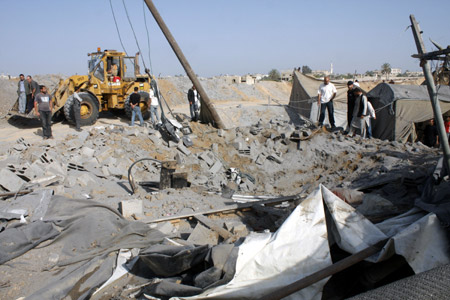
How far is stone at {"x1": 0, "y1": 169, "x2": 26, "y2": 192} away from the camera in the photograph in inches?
253

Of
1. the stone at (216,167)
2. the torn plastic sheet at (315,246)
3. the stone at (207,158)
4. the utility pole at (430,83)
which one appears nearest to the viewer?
the torn plastic sheet at (315,246)

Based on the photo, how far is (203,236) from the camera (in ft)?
17.3

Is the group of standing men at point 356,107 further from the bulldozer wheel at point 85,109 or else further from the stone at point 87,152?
the bulldozer wheel at point 85,109

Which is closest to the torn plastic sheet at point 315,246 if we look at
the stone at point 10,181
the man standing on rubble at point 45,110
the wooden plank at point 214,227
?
the wooden plank at point 214,227

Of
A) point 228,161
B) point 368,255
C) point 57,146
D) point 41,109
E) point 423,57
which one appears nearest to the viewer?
point 368,255

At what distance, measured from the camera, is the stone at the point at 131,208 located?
6.14 meters

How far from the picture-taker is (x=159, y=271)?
12.5 feet

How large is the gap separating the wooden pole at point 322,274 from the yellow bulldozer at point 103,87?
36.1 ft

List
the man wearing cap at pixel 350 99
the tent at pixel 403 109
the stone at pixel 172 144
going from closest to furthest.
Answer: the man wearing cap at pixel 350 99 < the stone at pixel 172 144 < the tent at pixel 403 109

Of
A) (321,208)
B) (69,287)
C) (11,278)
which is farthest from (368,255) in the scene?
(11,278)

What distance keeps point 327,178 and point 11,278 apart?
713 cm

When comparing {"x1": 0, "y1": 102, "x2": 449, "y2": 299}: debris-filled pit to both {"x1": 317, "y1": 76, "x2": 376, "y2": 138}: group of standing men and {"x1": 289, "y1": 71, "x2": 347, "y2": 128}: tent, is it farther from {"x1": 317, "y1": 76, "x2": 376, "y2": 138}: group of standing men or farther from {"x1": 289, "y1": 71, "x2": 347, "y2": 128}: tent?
{"x1": 289, "y1": 71, "x2": 347, "y2": 128}: tent

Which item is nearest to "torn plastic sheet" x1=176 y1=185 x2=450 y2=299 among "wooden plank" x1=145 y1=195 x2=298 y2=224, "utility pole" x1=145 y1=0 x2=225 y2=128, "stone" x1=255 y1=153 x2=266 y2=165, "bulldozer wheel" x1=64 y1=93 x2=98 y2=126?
"wooden plank" x1=145 y1=195 x2=298 y2=224

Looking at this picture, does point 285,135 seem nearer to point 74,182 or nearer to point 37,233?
point 74,182
